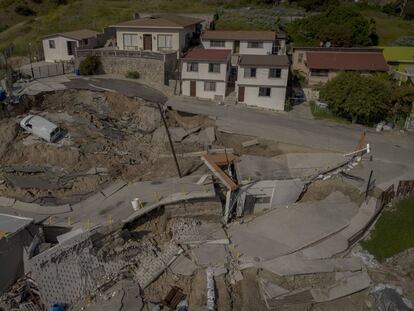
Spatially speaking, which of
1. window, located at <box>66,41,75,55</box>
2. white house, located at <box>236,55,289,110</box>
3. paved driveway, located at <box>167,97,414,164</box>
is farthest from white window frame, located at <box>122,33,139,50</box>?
white house, located at <box>236,55,289,110</box>

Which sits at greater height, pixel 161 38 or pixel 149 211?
pixel 161 38

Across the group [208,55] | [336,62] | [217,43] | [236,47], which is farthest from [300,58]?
[208,55]

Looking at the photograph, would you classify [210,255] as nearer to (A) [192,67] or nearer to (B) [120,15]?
(A) [192,67]

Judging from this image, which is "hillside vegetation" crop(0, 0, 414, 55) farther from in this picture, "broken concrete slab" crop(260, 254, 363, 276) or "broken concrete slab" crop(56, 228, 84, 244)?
"broken concrete slab" crop(260, 254, 363, 276)

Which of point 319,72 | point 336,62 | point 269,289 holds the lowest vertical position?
point 269,289

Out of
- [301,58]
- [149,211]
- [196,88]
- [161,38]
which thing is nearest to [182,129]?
[196,88]

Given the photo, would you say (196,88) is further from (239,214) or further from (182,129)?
(239,214)
